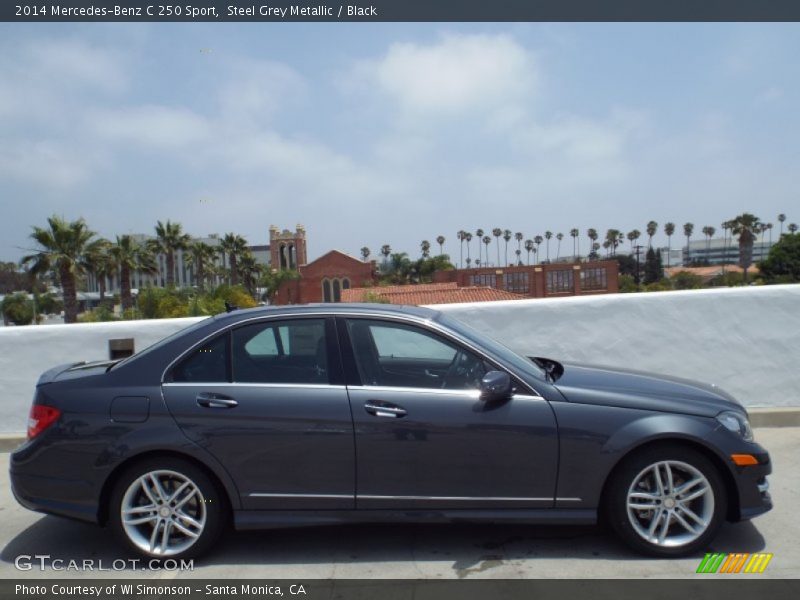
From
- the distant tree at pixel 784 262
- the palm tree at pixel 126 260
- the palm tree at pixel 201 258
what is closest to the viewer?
the palm tree at pixel 126 260

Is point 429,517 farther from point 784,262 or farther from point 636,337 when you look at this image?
point 784,262

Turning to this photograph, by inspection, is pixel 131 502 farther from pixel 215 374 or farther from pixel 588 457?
pixel 588 457

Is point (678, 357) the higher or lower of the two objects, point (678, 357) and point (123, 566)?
the higher

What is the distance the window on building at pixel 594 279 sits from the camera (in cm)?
6888

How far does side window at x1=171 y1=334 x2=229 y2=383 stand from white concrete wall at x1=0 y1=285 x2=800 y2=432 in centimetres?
301

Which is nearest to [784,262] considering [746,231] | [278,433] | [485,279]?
[746,231]

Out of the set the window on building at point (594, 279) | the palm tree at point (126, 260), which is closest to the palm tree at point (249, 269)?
the palm tree at point (126, 260)

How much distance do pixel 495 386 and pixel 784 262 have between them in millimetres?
65809

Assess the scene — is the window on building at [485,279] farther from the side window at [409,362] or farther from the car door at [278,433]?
the car door at [278,433]

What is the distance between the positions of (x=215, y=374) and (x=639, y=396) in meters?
2.61
